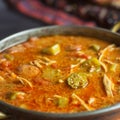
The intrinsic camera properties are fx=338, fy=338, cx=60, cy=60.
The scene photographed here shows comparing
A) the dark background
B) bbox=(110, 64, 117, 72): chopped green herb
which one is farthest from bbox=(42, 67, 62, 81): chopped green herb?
the dark background

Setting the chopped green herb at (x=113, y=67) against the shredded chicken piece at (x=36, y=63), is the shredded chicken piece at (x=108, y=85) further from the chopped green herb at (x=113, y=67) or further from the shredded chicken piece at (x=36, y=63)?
the shredded chicken piece at (x=36, y=63)

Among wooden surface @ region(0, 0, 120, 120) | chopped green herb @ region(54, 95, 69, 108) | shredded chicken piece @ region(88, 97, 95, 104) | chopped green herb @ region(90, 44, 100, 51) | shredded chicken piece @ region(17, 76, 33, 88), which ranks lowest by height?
chopped green herb @ region(54, 95, 69, 108)

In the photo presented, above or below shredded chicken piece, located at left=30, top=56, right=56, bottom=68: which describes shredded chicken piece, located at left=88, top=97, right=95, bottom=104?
below

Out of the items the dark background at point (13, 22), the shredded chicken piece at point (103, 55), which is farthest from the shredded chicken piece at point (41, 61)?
the dark background at point (13, 22)

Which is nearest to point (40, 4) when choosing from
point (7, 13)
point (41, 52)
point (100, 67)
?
point (7, 13)

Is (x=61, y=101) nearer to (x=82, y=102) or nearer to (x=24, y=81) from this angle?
(x=82, y=102)

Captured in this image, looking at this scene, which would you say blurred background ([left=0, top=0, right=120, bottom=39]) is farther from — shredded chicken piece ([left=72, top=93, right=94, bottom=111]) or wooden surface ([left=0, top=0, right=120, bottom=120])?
shredded chicken piece ([left=72, top=93, right=94, bottom=111])

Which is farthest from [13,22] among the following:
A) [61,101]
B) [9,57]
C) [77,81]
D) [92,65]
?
[61,101]

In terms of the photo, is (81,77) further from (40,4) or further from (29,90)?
(40,4)
